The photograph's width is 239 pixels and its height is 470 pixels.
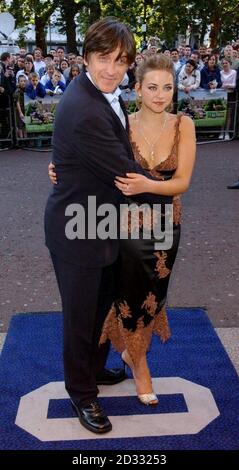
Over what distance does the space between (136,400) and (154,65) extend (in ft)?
5.95

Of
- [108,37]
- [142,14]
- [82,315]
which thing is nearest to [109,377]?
[82,315]

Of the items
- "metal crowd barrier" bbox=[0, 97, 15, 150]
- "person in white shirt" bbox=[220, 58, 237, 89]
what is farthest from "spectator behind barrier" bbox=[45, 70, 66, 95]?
"person in white shirt" bbox=[220, 58, 237, 89]

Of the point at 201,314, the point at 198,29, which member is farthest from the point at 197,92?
the point at 198,29

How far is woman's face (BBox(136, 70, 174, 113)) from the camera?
8.32ft

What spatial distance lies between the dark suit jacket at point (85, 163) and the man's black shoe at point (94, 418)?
0.80 metres

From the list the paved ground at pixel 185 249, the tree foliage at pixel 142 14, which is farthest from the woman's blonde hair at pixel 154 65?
the tree foliage at pixel 142 14

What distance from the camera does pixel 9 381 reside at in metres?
3.19

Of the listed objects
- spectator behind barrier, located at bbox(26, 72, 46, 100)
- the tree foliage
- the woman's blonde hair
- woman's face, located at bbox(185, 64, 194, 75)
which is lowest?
spectator behind barrier, located at bbox(26, 72, 46, 100)

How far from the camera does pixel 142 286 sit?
2.66 m

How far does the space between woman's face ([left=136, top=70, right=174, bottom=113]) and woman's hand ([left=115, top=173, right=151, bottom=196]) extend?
0.48 metres

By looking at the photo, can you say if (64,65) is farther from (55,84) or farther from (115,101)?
(115,101)

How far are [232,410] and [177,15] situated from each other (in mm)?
29049

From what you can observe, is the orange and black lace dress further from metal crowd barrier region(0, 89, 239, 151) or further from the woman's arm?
metal crowd barrier region(0, 89, 239, 151)

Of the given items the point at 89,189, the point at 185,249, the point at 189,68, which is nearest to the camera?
the point at 89,189
